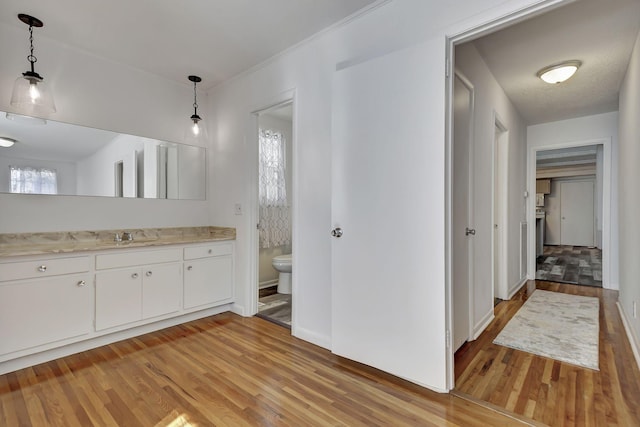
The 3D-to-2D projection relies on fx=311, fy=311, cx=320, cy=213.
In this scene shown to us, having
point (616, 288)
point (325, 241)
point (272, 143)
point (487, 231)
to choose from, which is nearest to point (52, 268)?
point (325, 241)

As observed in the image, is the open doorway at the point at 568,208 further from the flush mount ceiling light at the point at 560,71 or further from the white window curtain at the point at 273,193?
the white window curtain at the point at 273,193

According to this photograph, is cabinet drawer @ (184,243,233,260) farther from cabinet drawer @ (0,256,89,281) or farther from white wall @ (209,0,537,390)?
cabinet drawer @ (0,256,89,281)

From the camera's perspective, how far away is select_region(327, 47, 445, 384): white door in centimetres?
180

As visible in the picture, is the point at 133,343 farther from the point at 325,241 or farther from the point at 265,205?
the point at 265,205

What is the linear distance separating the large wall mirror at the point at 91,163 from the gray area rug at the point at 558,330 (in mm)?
3398

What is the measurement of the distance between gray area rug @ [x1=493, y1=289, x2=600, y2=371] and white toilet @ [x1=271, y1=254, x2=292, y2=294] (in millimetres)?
2279

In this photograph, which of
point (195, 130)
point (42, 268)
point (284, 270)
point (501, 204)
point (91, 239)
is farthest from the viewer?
point (284, 270)

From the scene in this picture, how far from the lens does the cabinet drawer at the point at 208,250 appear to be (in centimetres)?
295

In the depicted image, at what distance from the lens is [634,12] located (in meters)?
2.17

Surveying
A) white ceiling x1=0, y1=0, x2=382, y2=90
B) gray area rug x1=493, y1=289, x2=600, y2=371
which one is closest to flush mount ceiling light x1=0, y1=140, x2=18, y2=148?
white ceiling x1=0, y1=0, x2=382, y2=90

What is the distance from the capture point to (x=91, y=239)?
2742mm

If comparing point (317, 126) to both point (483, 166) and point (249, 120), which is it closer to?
point (249, 120)

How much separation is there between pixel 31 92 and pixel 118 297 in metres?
1.68

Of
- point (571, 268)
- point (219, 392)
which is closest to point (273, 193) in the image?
point (219, 392)
